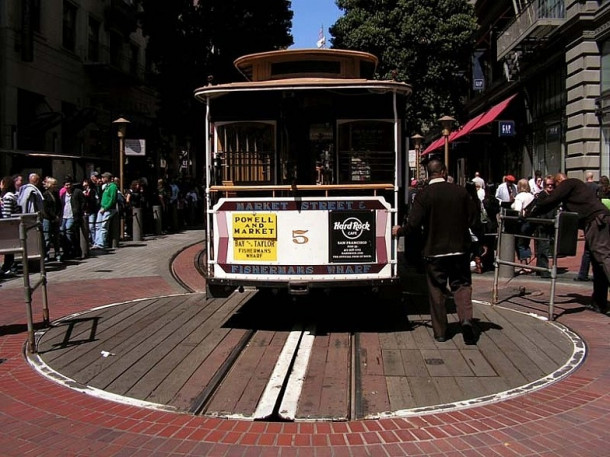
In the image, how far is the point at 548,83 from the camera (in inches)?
870

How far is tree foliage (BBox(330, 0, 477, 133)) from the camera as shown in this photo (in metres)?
26.8

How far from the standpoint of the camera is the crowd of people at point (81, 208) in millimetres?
11844

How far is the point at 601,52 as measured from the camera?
59.6 feet

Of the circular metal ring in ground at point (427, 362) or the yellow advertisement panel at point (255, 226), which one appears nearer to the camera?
the circular metal ring in ground at point (427, 362)

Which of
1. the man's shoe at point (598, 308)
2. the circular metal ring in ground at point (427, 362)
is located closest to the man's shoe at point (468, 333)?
the circular metal ring in ground at point (427, 362)

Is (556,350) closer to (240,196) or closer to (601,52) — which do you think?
(240,196)

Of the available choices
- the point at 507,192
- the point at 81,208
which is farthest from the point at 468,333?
the point at 507,192

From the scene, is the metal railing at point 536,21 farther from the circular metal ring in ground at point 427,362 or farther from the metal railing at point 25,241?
the metal railing at point 25,241

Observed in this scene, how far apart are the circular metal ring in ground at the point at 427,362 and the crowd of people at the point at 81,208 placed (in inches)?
55.4

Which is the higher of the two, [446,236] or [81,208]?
[81,208]

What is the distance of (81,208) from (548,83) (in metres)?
17.0

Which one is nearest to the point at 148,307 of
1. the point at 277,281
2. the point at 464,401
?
the point at 277,281

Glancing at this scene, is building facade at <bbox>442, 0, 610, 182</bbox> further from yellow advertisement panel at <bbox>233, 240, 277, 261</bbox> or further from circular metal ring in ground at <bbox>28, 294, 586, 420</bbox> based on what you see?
yellow advertisement panel at <bbox>233, 240, 277, 261</bbox>

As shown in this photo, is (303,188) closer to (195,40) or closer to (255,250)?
(255,250)
